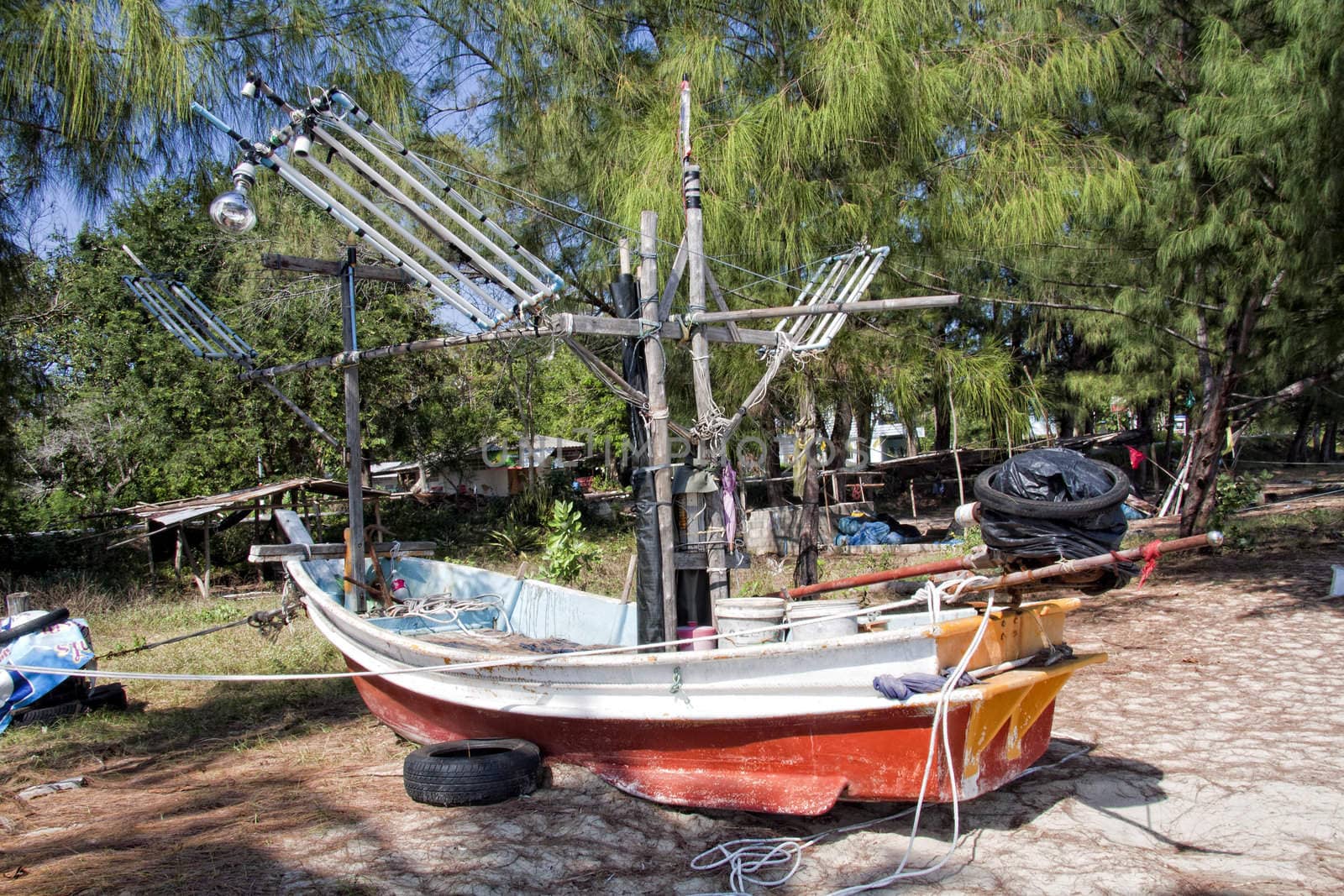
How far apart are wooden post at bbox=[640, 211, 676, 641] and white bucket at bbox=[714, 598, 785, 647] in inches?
21.8

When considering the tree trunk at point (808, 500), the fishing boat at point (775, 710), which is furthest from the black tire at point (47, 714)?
the tree trunk at point (808, 500)

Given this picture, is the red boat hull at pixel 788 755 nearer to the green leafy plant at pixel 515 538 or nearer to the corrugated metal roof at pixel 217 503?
the corrugated metal roof at pixel 217 503

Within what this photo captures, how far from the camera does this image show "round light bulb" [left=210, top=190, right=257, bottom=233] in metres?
5.34

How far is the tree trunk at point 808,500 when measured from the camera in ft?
31.9

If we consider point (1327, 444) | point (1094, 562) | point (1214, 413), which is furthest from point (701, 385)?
point (1327, 444)

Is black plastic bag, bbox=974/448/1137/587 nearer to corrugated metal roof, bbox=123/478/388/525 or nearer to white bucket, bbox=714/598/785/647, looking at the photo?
white bucket, bbox=714/598/785/647

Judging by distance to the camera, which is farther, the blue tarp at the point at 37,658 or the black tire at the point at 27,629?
the blue tarp at the point at 37,658

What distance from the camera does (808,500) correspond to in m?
9.71

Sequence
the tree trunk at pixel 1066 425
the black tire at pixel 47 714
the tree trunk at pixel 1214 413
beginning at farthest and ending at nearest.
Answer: the tree trunk at pixel 1066 425, the tree trunk at pixel 1214 413, the black tire at pixel 47 714

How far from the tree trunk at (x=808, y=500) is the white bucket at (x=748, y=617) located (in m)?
4.64

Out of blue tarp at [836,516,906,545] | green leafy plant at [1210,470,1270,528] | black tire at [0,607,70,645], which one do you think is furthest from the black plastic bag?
blue tarp at [836,516,906,545]

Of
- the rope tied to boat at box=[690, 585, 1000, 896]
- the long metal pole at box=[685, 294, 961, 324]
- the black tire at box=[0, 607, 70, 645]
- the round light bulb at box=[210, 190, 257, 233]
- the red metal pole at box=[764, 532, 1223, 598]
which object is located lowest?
the rope tied to boat at box=[690, 585, 1000, 896]

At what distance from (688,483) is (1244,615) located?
216 inches

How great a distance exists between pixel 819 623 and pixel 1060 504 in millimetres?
1288
